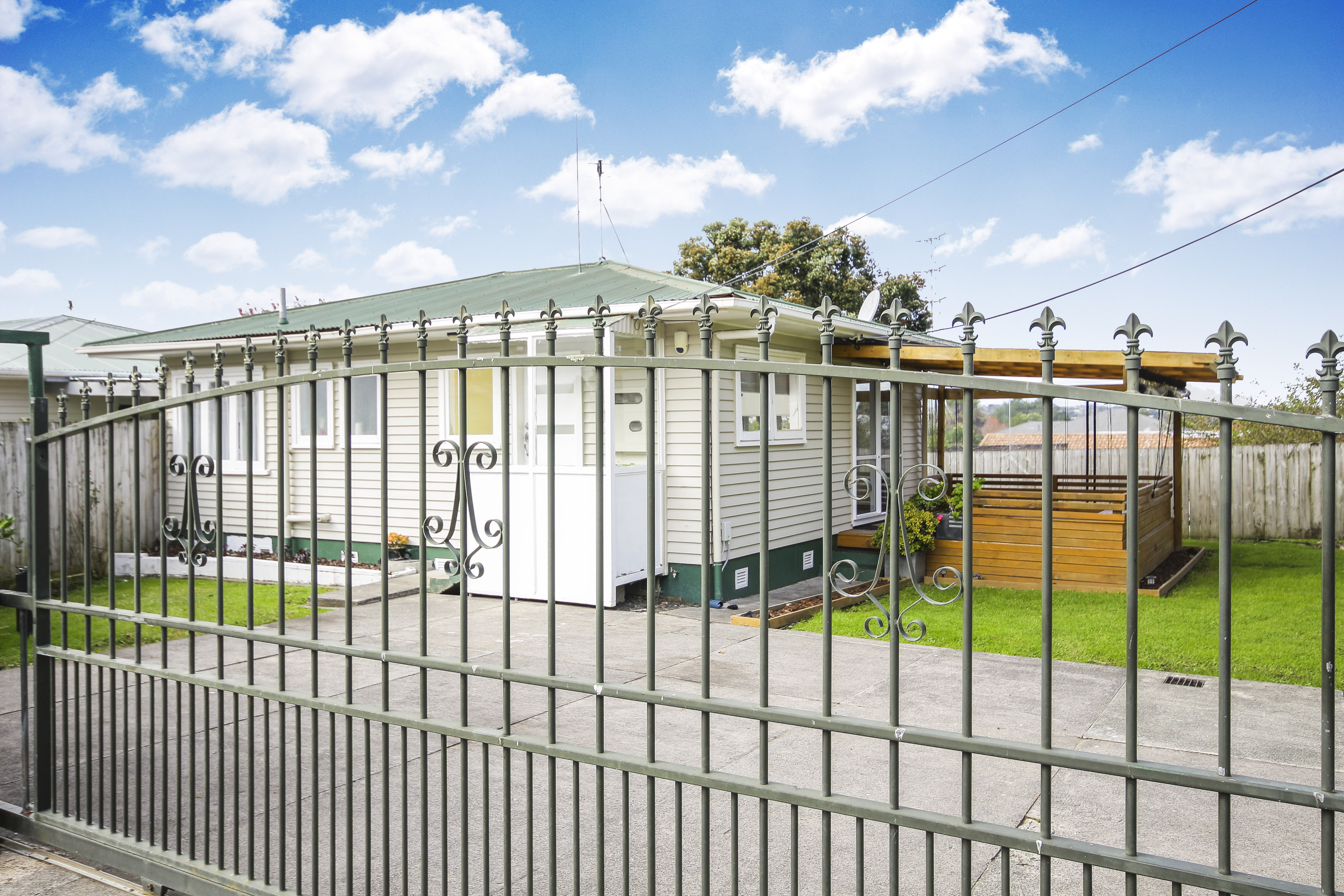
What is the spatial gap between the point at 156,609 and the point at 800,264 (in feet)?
74.8

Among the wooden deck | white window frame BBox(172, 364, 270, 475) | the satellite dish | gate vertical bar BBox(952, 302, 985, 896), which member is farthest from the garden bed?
white window frame BBox(172, 364, 270, 475)

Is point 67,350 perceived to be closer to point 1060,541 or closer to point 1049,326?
point 1060,541

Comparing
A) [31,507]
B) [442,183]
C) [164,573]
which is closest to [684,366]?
[164,573]

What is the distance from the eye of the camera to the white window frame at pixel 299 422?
486 inches

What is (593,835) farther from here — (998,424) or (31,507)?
(998,424)

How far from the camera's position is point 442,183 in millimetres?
42844

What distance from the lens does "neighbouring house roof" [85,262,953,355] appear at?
10.1 metres

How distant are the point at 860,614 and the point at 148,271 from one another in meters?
68.7

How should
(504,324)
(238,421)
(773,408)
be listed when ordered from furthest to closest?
(238,421), (773,408), (504,324)

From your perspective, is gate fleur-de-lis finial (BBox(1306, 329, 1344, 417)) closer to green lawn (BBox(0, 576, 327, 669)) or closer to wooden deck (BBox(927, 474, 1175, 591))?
green lawn (BBox(0, 576, 327, 669))

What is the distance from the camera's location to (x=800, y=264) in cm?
2844

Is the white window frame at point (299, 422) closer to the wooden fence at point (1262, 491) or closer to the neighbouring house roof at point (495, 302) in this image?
the neighbouring house roof at point (495, 302)

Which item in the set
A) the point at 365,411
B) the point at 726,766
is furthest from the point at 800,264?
the point at 726,766

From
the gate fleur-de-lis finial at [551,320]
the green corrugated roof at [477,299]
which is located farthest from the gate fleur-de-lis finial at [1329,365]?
the green corrugated roof at [477,299]
